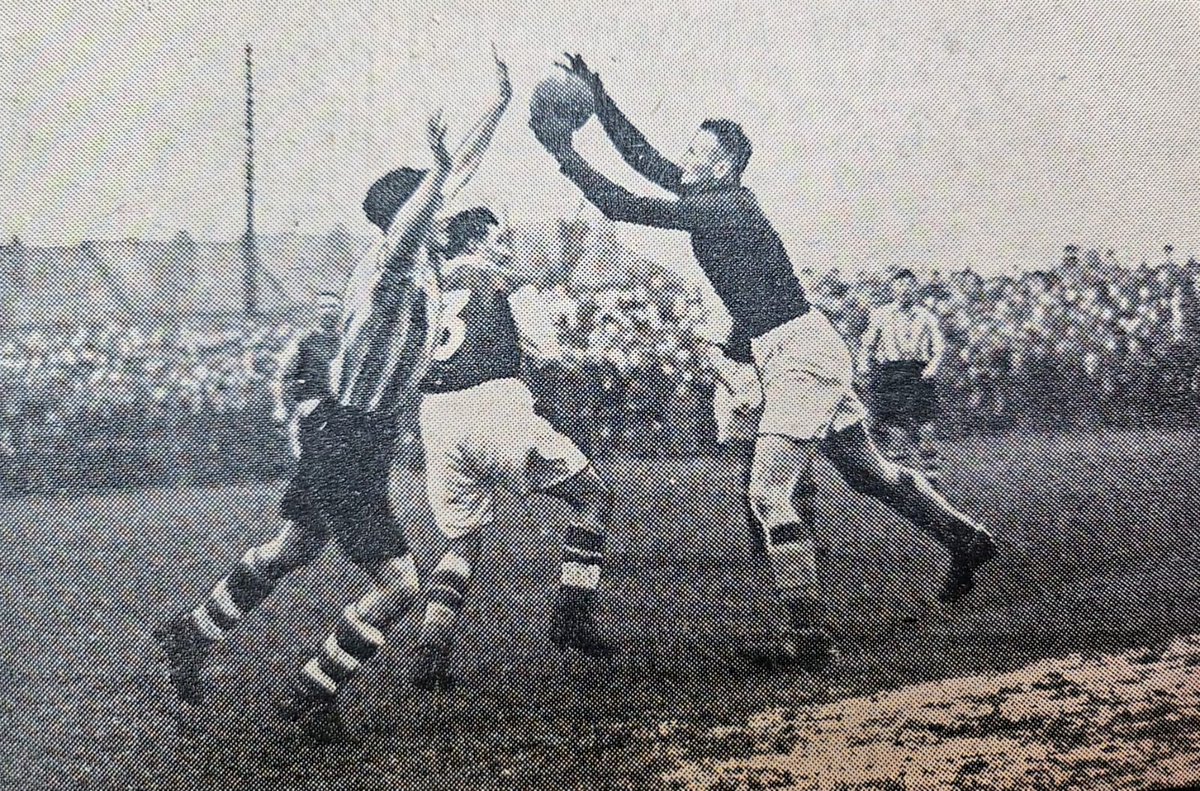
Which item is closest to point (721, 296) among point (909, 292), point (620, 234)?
point (620, 234)

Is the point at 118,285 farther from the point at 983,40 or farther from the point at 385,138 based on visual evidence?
the point at 983,40

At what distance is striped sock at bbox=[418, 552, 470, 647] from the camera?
2.37 metres

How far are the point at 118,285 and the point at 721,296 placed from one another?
4.25 feet

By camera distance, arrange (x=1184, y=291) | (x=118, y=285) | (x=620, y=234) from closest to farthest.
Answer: (x=118, y=285)
(x=620, y=234)
(x=1184, y=291)

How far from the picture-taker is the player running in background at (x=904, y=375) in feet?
8.14

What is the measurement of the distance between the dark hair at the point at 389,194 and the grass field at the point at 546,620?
58 centimetres

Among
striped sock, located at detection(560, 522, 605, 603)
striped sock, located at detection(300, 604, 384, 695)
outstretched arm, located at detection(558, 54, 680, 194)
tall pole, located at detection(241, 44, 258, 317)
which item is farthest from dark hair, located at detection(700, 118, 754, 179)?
striped sock, located at detection(300, 604, 384, 695)

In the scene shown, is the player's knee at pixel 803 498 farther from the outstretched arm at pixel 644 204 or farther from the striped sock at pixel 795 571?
the outstretched arm at pixel 644 204

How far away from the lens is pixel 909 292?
250 cm

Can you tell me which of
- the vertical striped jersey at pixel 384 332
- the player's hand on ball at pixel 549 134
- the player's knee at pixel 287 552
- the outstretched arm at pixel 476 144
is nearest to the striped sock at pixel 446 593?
the player's knee at pixel 287 552

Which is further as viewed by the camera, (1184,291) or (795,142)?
(1184,291)

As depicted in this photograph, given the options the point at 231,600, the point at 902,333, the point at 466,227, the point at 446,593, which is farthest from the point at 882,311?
the point at 231,600

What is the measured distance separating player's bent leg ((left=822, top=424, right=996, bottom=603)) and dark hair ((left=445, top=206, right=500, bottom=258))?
36.3 inches

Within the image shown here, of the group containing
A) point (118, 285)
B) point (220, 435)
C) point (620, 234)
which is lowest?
point (220, 435)
